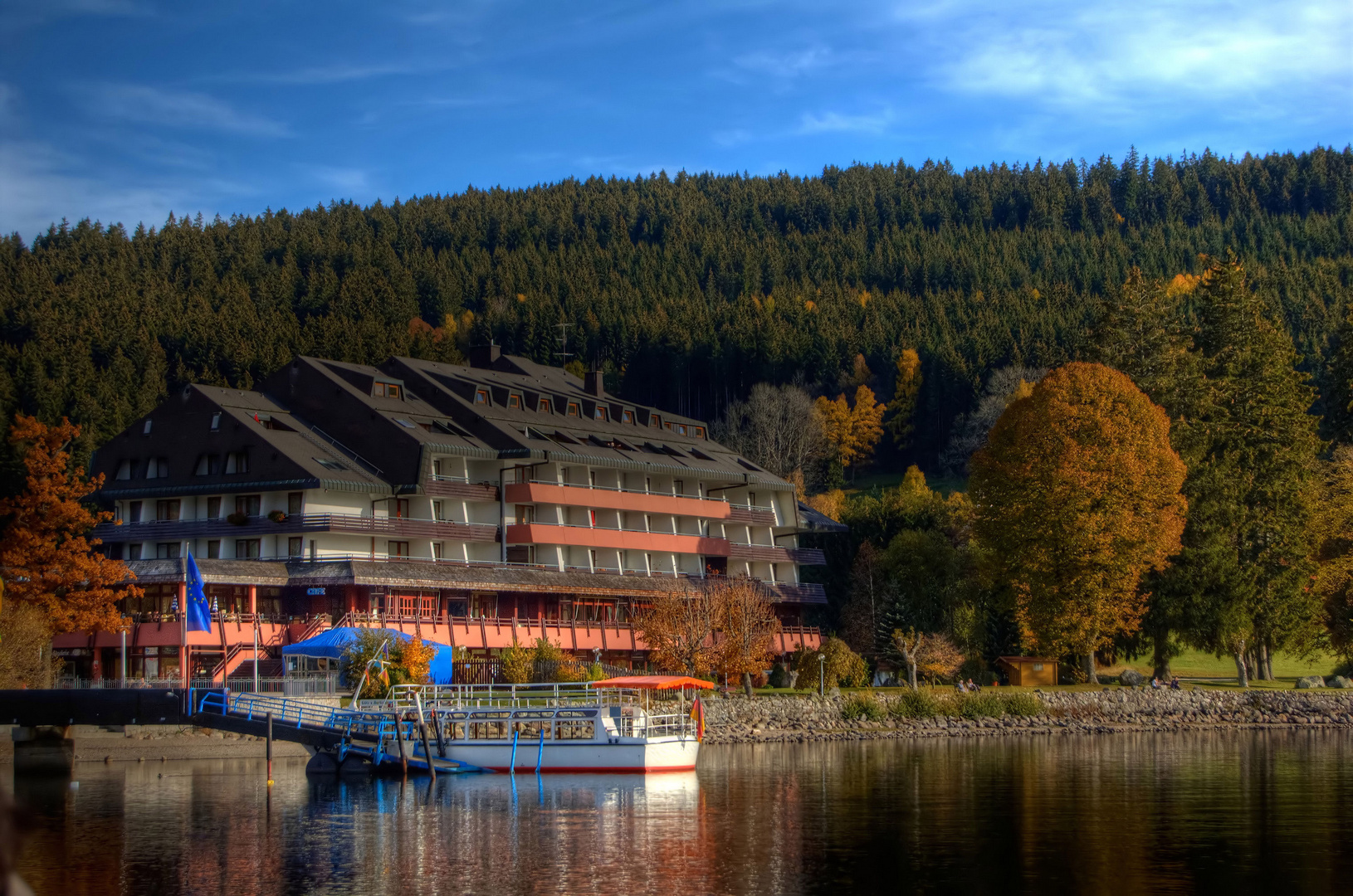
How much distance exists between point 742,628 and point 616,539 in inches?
723

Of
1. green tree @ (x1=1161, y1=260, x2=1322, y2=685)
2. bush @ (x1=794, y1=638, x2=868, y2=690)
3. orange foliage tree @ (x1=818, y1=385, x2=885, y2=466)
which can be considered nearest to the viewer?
bush @ (x1=794, y1=638, x2=868, y2=690)

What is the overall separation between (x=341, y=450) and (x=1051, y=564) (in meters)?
43.2

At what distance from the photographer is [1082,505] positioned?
3179 inches

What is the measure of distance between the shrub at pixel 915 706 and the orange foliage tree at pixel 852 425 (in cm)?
9355

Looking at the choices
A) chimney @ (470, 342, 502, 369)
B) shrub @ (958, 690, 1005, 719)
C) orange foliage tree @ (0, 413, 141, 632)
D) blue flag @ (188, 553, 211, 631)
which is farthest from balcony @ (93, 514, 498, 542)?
shrub @ (958, 690, 1005, 719)

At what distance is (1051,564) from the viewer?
81.1m

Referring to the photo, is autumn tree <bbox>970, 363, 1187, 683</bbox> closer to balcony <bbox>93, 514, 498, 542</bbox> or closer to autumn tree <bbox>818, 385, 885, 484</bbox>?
balcony <bbox>93, 514, 498, 542</bbox>

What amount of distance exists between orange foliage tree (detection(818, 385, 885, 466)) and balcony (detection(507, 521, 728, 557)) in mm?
68258

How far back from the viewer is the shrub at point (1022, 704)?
7831 centimetres

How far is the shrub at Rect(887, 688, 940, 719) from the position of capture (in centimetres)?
7669

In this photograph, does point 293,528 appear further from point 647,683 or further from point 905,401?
point 905,401

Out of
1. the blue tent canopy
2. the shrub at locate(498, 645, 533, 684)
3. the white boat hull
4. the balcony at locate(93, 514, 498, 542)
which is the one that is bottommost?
the white boat hull

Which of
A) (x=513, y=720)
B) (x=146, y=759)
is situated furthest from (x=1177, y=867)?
(x=146, y=759)

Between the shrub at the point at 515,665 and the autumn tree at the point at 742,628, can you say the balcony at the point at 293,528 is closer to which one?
the shrub at the point at 515,665
